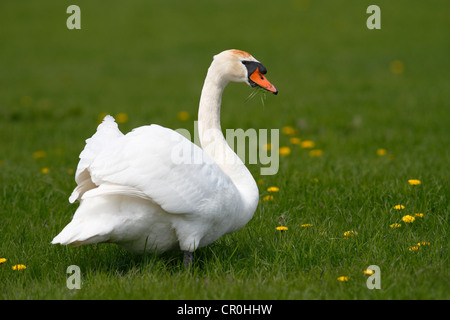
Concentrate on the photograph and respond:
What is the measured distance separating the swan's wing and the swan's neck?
1.31ft

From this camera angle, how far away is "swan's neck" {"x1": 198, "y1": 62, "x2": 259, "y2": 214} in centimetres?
400

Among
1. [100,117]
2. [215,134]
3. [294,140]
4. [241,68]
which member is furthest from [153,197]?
[100,117]

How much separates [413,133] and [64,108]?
5.56 meters

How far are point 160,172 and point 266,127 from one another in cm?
473

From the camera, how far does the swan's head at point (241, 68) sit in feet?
13.2

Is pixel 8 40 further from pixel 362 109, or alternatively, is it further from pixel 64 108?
pixel 362 109

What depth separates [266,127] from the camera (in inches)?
316

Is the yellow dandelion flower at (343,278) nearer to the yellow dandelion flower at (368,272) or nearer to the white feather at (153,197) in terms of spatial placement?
the yellow dandelion flower at (368,272)

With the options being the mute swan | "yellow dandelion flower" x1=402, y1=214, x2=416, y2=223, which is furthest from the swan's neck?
"yellow dandelion flower" x1=402, y1=214, x2=416, y2=223

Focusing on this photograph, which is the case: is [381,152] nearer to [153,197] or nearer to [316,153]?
[316,153]

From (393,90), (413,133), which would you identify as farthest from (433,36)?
(413,133)

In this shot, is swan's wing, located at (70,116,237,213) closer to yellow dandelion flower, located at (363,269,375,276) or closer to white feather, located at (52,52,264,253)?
white feather, located at (52,52,264,253)
